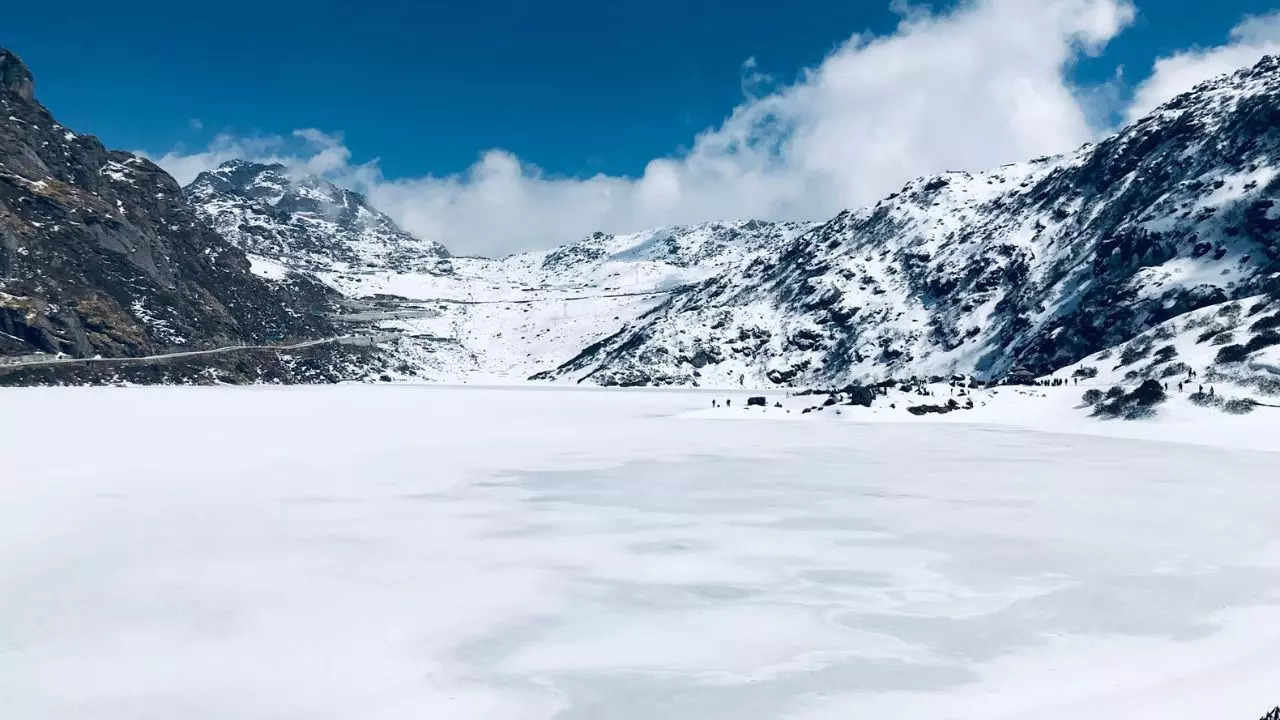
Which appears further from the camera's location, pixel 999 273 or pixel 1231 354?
pixel 999 273

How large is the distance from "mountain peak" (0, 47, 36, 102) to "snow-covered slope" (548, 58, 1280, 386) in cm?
10271

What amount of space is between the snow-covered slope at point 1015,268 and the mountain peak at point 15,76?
103m

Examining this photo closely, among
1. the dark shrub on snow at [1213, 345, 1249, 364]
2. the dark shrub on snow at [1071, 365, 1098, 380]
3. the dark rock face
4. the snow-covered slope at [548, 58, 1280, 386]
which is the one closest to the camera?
the dark shrub on snow at [1213, 345, 1249, 364]

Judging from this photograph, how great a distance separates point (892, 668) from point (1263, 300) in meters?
77.3

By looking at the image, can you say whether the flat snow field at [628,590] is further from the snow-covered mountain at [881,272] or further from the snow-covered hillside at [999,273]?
the snow-covered hillside at [999,273]

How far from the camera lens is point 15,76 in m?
141

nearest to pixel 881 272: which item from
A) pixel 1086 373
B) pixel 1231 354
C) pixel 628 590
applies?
pixel 1086 373

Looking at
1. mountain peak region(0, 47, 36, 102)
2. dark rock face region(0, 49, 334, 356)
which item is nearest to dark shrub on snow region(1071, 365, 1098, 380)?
dark rock face region(0, 49, 334, 356)

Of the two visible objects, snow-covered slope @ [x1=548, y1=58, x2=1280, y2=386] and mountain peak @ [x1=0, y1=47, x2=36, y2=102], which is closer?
snow-covered slope @ [x1=548, y1=58, x2=1280, y2=386]

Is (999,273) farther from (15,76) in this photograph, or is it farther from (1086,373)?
(15,76)

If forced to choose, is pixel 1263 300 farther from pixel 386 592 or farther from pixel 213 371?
pixel 213 371

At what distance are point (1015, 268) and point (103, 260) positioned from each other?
446 feet

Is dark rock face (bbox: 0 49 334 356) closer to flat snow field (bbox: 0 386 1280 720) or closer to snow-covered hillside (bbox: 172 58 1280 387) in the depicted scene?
snow-covered hillside (bbox: 172 58 1280 387)

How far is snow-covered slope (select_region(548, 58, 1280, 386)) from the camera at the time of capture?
10381cm
